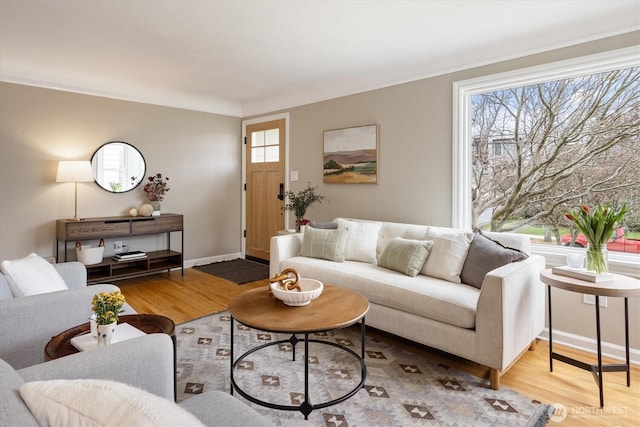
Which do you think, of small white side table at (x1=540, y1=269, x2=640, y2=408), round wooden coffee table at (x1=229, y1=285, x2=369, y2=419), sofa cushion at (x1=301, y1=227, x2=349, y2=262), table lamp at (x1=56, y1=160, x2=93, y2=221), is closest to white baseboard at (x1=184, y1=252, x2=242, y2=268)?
table lamp at (x1=56, y1=160, x2=93, y2=221)

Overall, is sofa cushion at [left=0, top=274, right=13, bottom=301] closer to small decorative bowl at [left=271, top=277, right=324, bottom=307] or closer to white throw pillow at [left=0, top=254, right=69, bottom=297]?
white throw pillow at [left=0, top=254, right=69, bottom=297]

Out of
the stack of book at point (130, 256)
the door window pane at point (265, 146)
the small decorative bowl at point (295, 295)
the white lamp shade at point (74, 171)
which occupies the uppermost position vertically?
the door window pane at point (265, 146)

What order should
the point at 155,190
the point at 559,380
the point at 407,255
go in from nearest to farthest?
the point at 559,380, the point at 407,255, the point at 155,190

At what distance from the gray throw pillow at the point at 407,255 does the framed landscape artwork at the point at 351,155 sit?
1118mm

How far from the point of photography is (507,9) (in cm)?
242

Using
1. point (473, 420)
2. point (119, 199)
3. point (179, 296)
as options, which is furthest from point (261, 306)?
point (119, 199)

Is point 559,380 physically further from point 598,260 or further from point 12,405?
point 12,405

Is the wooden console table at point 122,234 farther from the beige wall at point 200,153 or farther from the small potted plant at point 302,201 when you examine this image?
the small potted plant at point 302,201

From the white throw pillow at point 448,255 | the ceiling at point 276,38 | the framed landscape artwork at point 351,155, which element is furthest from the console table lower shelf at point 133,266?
the white throw pillow at point 448,255

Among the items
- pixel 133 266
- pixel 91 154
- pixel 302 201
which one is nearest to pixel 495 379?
pixel 302 201

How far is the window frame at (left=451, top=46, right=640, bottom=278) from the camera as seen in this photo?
2561 millimetres

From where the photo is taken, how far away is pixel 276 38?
2.96m

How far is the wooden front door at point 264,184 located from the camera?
5.07 meters

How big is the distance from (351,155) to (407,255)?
1.66 metres
